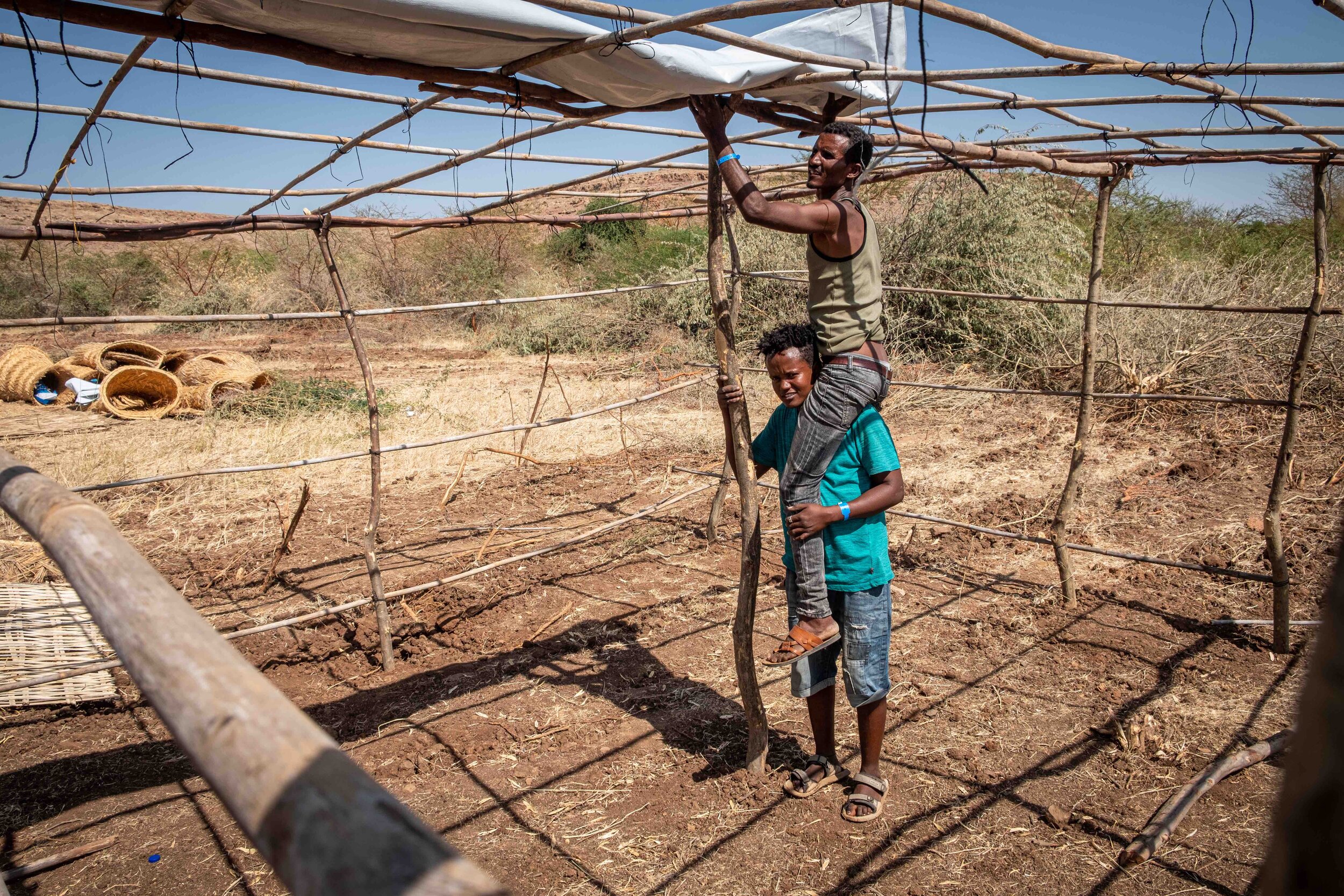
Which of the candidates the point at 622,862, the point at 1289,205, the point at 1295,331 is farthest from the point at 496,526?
the point at 1289,205

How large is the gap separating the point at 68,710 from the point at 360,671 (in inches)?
48.3

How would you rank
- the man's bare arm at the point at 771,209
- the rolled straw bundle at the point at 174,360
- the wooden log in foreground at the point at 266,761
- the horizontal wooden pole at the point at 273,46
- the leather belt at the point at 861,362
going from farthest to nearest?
the rolled straw bundle at the point at 174,360 < the leather belt at the point at 861,362 < the man's bare arm at the point at 771,209 < the horizontal wooden pole at the point at 273,46 < the wooden log in foreground at the point at 266,761

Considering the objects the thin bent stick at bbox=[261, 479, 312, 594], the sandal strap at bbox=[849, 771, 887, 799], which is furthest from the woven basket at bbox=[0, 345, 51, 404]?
the sandal strap at bbox=[849, 771, 887, 799]

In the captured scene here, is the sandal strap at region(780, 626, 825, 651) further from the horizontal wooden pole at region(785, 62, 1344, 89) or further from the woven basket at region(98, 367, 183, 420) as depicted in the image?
the woven basket at region(98, 367, 183, 420)

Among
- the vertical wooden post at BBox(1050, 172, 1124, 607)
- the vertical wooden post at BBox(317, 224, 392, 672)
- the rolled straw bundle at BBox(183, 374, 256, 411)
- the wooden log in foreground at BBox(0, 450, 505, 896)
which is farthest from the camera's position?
the rolled straw bundle at BBox(183, 374, 256, 411)

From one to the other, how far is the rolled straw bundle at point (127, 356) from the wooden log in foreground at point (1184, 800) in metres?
10.4

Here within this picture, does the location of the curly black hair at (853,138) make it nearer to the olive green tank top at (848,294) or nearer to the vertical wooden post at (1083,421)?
the olive green tank top at (848,294)

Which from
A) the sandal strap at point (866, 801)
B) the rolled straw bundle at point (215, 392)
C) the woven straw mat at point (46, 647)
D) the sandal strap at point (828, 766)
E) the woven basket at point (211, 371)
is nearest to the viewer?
the sandal strap at point (866, 801)

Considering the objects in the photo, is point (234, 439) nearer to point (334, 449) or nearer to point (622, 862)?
point (334, 449)

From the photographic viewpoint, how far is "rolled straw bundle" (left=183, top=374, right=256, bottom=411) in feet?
28.5

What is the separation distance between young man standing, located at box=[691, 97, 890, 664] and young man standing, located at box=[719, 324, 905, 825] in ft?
0.15

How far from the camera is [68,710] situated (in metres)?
3.54

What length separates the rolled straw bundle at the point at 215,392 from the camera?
8.69 meters

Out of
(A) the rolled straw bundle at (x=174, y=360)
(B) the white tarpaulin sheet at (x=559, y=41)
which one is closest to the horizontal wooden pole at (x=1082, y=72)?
(B) the white tarpaulin sheet at (x=559, y=41)
